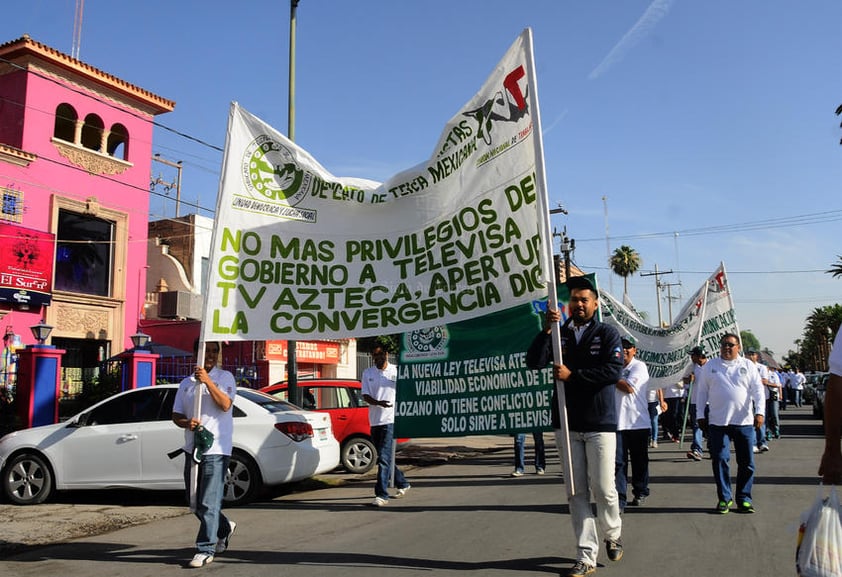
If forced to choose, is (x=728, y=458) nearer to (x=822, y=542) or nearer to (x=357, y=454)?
(x=822, y=542)

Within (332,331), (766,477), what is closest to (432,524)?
(332,331)

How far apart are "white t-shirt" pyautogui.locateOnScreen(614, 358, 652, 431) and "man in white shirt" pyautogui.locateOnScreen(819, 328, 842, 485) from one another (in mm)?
4556

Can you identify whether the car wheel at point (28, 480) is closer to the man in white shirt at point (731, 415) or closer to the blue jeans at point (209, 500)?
the blue jeans at point (209, 500)

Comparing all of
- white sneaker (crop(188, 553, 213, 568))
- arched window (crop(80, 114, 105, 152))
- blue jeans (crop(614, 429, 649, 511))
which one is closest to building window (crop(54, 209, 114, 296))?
arched window (crop(80, 114, 105, 152))

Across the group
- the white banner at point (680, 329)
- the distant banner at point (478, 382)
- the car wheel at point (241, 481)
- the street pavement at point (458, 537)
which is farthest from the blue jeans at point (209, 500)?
the white banner at point (680, 329)

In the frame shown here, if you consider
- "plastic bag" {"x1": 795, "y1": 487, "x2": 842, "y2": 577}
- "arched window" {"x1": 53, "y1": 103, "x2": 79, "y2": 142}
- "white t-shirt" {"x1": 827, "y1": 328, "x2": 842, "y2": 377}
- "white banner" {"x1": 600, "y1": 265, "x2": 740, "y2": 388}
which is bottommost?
"plastic bag" {"x1": 795, "y1": 487, "x2": 842, "y2": 577}

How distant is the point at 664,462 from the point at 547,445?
205 inches

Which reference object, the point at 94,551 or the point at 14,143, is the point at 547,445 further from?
the point at 14,143

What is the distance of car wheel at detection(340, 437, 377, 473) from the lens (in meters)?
11.7

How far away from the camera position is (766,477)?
32.6ft

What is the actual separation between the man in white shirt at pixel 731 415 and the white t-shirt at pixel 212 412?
496cm

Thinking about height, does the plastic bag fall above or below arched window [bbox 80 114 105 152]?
below

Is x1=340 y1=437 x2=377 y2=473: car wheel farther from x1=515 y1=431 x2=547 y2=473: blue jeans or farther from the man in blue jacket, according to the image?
the man in blue jacket

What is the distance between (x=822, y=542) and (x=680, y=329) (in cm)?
1085
